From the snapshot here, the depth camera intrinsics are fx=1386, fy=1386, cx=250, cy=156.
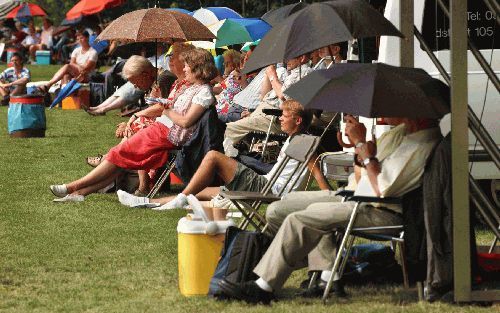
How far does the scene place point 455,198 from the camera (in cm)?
758

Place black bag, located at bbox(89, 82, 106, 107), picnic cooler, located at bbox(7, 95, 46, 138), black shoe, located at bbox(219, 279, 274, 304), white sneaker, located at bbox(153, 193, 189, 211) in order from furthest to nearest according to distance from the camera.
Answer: black bag, located at bbox(89, 82, 106, 107) < picnic cooler, located at bbox(7, 95, 46, 138) < white sneaker, located at bbox(153, 193, 189, 211) < black shoe, located at bbox(219, 279, 274, 304)

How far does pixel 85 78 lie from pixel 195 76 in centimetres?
1484

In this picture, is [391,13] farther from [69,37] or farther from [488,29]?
[69,37]

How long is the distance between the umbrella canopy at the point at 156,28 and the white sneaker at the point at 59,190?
214 cm

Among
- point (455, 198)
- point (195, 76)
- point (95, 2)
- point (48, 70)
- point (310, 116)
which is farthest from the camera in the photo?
point (48, 70)

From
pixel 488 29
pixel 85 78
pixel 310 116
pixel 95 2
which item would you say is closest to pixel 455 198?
pixel 310 116

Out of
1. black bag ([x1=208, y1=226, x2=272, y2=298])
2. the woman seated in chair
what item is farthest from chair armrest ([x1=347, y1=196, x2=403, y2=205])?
the woman seated in chair

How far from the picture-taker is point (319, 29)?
29.2ft

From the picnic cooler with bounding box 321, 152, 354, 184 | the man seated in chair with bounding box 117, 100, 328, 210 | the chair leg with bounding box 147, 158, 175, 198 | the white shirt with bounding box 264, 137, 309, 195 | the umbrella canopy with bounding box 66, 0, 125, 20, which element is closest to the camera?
the white shirt with bounding box 264, 137, 309, 195

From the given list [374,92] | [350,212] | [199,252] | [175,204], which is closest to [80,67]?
[175,204]

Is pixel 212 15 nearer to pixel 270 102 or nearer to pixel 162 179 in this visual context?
pixel 270 102

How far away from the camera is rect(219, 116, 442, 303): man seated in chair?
25.1 feet

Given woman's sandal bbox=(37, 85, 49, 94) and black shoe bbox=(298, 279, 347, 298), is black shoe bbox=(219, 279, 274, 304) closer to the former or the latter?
black shoe bbox=(298, 279, 347, 298)

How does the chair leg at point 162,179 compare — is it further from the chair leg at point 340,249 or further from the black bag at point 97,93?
the black bag at point 97,93
